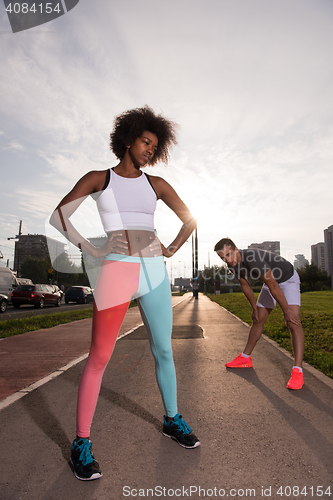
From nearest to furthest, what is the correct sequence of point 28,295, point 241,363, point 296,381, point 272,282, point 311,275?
point 296,381
point 272,282
point 241,363
point 28,295
point 311,275

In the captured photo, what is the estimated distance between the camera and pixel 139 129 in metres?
2.68

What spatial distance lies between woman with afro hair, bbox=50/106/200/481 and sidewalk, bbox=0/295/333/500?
0.21m

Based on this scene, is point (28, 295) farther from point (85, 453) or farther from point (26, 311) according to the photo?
point (85, 453)

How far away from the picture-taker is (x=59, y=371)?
197 inches

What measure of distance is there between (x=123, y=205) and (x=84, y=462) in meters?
1.66

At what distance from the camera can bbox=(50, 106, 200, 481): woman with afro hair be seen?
2289mm

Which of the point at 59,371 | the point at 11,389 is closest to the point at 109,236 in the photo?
the point at 11,389

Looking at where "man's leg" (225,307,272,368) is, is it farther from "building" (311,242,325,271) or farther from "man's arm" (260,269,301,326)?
"building" (311,242,325,271)

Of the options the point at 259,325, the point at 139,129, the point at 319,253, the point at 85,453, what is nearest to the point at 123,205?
the point at 139,129

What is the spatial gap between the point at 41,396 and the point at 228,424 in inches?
82.1

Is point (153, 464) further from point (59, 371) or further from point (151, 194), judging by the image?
point (59, 371)

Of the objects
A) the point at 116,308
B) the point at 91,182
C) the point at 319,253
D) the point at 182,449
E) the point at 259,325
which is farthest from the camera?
the point at 319,253

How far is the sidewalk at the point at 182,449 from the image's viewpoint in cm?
208

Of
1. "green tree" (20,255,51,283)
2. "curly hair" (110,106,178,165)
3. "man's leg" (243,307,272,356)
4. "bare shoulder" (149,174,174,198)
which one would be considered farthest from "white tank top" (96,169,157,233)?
"green tree" (20,255,51,283)
